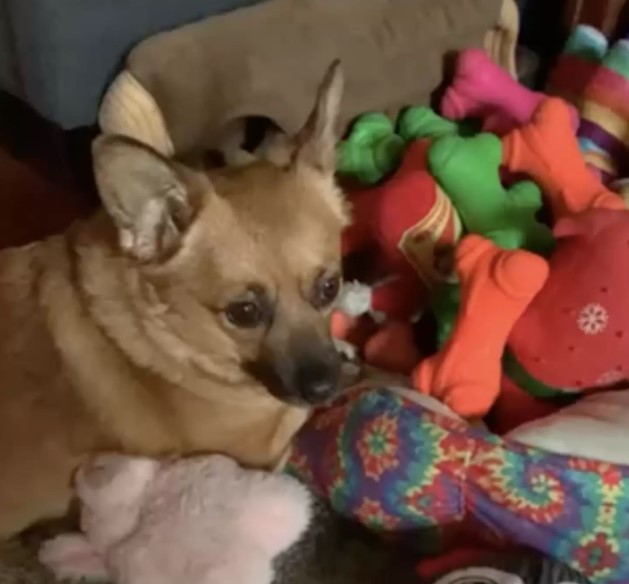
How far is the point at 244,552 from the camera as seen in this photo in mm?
1479

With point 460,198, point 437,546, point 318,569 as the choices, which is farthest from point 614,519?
point 460,198

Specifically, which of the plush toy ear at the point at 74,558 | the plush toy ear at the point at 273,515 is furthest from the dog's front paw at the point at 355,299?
the plush toy ear at the point at 74,558

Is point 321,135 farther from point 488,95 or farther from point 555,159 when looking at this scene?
point 488,95

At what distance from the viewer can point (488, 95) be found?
2109 mm

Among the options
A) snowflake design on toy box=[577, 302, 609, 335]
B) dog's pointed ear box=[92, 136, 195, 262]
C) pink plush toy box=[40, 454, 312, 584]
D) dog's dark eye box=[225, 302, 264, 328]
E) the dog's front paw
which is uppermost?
dog's pointed ear box=[92, 136, 195, 262]

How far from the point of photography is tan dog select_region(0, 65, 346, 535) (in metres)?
1.51

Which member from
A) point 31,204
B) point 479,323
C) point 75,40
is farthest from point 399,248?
point 31,204

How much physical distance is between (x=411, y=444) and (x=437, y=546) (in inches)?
6.3

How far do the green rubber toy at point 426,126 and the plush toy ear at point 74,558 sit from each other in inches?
34.7

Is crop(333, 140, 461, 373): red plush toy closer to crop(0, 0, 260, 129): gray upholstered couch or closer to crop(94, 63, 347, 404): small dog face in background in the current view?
crop(94, 63, 347, 404): small dog face in background

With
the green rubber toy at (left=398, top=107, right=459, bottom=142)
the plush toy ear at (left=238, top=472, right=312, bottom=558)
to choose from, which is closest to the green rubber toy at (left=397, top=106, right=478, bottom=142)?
the green rubber toy at (left=398, top=107, right=459, bottom=142)

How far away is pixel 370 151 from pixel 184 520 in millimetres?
799

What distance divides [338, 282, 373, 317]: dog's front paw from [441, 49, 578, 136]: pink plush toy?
Result: 15.8 inches

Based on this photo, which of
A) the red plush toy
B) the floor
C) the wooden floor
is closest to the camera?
the red plush toy
